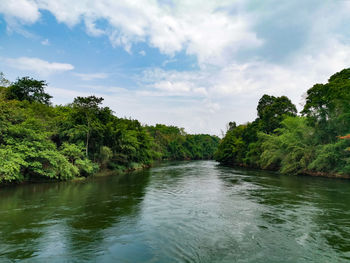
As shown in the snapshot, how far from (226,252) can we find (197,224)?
2.71 m

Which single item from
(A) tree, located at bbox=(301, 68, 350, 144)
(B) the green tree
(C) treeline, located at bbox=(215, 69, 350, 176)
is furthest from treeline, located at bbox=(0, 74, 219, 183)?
(A) tree, located at bbox=(301, 68, 350, 144)

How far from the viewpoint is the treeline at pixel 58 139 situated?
711 inches

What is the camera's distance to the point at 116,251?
22.3 ft

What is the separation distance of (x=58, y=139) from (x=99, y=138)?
4.91 meters

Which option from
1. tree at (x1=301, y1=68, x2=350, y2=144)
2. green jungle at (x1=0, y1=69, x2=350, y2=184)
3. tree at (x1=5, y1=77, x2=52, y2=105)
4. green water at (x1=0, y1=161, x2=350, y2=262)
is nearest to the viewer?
green water at (x1=0, y1=161, x2=350, y2=262)

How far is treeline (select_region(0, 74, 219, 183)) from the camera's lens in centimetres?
1805

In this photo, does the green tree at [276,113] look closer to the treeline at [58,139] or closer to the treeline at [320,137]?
the treeline at [320,137]

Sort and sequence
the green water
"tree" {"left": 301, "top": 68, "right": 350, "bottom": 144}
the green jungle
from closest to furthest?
the green water, the green jungle, "tree" {"left": 301, "top": 68, "right": 350, "bottom": 144}

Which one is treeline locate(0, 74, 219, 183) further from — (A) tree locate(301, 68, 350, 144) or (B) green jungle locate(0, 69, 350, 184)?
(A) tree locate(301, 68, 350, 144)

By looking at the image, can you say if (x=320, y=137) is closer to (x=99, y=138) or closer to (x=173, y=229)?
(x=173, y=229)

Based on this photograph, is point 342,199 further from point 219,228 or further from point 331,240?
point 219,228

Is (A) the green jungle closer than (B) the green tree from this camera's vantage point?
Yes

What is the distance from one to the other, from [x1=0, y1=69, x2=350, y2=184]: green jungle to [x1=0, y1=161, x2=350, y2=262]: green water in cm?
Answer: 547

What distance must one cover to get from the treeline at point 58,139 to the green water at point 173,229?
4927 mm
